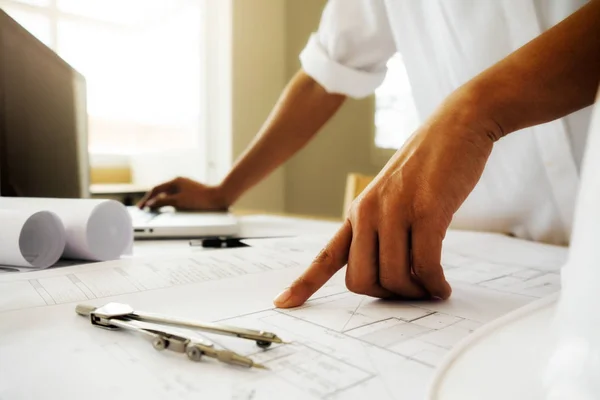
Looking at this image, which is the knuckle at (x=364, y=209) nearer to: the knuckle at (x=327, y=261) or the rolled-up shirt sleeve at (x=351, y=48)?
the knuckle at (x=327, y=261)

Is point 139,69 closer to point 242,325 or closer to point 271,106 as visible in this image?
point 271,106

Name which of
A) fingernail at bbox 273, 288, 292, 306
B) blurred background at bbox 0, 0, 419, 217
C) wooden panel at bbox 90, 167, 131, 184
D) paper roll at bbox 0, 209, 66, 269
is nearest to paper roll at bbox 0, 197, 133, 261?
paper roll at bbox 0, 209, 66, 269

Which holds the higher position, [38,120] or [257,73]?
[257,73]

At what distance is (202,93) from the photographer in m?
2.54

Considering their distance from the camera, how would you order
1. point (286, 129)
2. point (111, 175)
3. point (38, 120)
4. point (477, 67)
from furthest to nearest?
1. point (111, 175)
2. point (286, 129)
3. point (477, 67)
4. point (38, 120)

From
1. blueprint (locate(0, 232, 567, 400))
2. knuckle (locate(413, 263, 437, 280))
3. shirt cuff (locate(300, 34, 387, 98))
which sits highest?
shirt cuff (locate(300, 34, 387, 98))

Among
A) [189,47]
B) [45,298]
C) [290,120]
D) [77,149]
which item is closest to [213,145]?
[189,47]

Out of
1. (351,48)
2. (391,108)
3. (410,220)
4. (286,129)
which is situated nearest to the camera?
(410,220)

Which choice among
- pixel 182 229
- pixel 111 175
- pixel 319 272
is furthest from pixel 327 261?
pixel 111 175

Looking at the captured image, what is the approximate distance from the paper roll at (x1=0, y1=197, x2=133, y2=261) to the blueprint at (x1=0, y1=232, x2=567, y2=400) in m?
0.03

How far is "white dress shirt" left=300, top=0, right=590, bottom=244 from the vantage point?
0.66 meters

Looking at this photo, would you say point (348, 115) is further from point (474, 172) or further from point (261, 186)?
point (474, 172)

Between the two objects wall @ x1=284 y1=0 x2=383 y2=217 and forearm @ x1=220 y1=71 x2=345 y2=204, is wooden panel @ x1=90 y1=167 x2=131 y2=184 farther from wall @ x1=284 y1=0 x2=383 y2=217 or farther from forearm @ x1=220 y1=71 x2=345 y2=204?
forearm @ x1=220 y1=71 x2=345 y2=204

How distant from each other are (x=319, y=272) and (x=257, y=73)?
226cm
